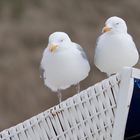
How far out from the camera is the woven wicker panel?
4.32 ft

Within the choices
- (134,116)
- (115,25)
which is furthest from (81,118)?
(115,25)

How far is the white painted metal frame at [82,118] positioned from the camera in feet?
4.31

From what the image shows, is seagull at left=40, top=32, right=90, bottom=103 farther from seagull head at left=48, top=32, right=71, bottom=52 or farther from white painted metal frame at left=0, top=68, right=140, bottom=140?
white painted metal frame at left=0, top=68, right=140, bottom=140

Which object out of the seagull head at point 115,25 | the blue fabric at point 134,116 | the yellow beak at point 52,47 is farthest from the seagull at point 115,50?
the blue fabric at point 134,116

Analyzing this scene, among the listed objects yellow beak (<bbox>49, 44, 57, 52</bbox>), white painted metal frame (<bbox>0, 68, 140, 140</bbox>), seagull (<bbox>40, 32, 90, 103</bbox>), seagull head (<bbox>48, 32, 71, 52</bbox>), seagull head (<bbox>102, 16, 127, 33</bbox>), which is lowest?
white painted metal frame (<bbox>0, 68, 140, 140</bbox>)

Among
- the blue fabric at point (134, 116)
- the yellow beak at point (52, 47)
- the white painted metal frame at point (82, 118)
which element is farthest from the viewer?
the yellow beak at point (52, 47)

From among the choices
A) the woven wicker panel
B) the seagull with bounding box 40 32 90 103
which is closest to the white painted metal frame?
the woven wicker panel

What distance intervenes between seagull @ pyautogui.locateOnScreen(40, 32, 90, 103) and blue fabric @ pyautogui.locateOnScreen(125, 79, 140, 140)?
0.92ft

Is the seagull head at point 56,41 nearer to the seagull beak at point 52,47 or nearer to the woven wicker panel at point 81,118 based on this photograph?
the seagull beak at point 52,47

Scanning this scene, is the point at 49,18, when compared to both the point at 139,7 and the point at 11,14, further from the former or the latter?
the point at 139,7

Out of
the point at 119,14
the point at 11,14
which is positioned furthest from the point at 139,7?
the point at 11,14

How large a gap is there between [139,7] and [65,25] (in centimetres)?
45

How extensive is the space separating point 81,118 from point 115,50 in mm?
228

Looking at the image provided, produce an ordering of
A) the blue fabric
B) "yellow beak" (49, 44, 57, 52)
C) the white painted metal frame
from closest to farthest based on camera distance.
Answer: the blue fabric, the white painted metal frame, "yellow beak" (49, 44, 57, 52)
